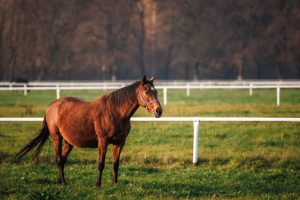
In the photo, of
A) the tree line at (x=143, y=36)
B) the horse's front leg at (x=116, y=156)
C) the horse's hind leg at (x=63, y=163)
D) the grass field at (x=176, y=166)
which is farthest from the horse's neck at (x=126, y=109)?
the tree line at (x=143, y=36)

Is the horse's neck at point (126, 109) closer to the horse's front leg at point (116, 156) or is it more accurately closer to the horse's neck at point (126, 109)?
the horse's neck at point (126, 109)

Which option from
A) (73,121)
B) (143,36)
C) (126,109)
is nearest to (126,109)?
(126,109)

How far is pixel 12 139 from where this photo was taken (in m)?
14.4

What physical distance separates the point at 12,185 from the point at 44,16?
44416mm

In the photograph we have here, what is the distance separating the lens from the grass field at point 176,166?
28.2 ft

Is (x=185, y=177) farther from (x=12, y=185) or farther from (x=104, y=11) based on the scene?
(x=104, y=11)

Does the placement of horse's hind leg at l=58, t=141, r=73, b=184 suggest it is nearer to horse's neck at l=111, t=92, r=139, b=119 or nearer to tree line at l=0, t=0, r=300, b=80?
horse's neck at l=111, t=92, r=139, b=119

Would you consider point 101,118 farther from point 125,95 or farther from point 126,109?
point 125,95

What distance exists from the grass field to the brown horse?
70 centimetres

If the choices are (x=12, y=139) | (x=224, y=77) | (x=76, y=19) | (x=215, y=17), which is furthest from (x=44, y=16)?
(x=12, y=139)

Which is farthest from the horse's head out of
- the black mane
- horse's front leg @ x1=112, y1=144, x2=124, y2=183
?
horse's front leg @ x1=112, y1=144, x2=124, y2=183

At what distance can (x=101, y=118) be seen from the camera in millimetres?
9062

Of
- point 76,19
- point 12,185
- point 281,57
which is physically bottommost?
point 12,185

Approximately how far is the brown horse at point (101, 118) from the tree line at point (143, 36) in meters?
41.6
